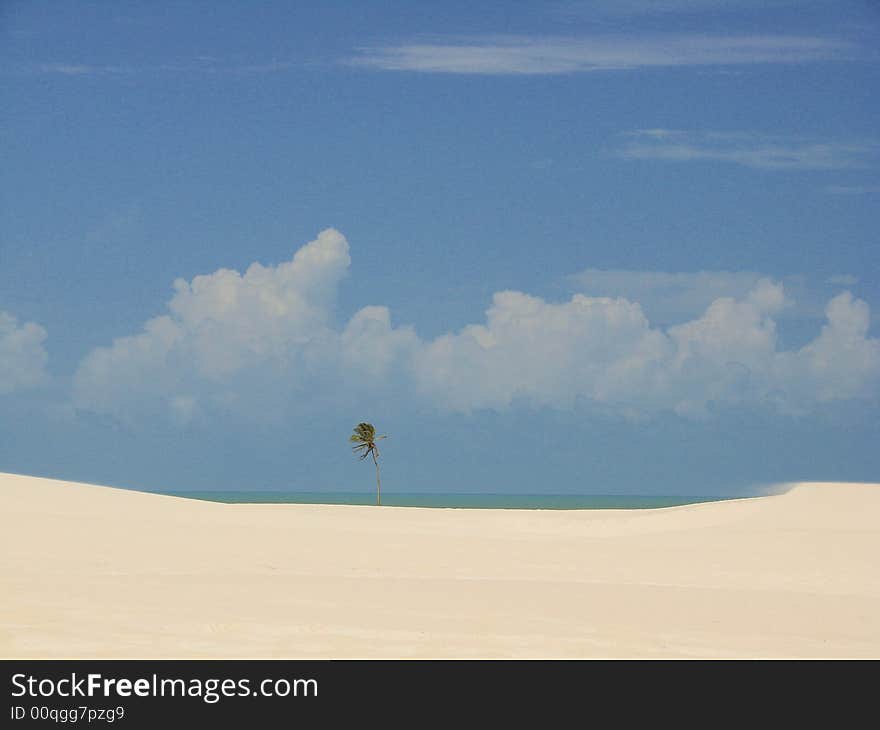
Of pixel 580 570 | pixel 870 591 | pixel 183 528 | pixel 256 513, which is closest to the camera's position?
pixel 870 591

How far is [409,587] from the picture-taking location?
15016 millimetres

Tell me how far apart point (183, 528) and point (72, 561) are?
613 centimetres

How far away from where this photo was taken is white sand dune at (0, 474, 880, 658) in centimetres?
1102

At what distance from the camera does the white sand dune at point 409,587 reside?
36.1ft

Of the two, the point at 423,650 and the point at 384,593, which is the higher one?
the point at 384,593

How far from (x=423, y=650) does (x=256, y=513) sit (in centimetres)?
2033

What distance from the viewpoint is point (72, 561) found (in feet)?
55.6
